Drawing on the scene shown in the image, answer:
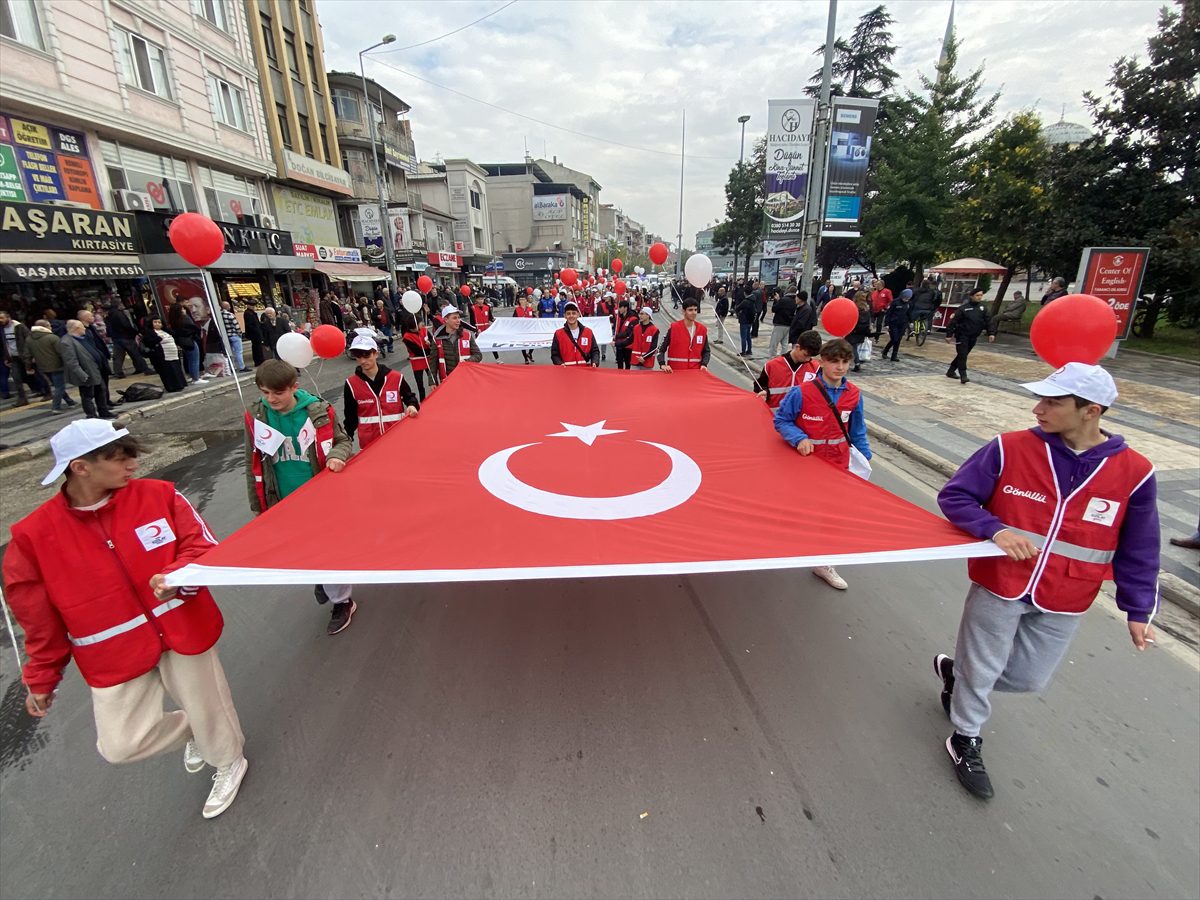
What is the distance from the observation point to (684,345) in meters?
7.37

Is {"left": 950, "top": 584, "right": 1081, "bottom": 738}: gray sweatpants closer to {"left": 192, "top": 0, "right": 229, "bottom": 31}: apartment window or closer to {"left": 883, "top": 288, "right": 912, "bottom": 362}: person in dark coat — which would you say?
{"left": 883, "top": 288, "right": 912, "bottom": 362}: person in dark coat

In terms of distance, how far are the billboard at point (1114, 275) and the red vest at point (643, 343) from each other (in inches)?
429

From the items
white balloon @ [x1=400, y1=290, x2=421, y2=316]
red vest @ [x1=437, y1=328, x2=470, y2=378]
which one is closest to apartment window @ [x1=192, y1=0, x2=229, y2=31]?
white balloon @ [x1=400, y1=290, x2=421, y2=316]

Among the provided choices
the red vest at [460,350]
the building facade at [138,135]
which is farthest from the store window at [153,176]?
the red vest at [460,350]

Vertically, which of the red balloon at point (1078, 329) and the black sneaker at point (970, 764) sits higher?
the red balloon at point (1078, 329)

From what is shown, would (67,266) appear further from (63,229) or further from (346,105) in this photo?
(346,105)

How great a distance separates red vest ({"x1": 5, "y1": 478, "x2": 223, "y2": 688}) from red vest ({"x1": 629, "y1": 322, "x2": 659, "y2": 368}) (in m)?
7.24

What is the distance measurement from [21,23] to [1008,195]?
27997 millimetres

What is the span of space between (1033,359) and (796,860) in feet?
53.9

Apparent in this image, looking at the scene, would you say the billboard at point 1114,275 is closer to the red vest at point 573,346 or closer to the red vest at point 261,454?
the red vest at point 573,346

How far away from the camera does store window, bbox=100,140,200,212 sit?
1548cm

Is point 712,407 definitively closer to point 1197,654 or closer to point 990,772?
point 990,772

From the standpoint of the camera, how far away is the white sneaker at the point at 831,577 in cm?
429

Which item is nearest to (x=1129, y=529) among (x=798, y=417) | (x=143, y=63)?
(x=798, y=417)
